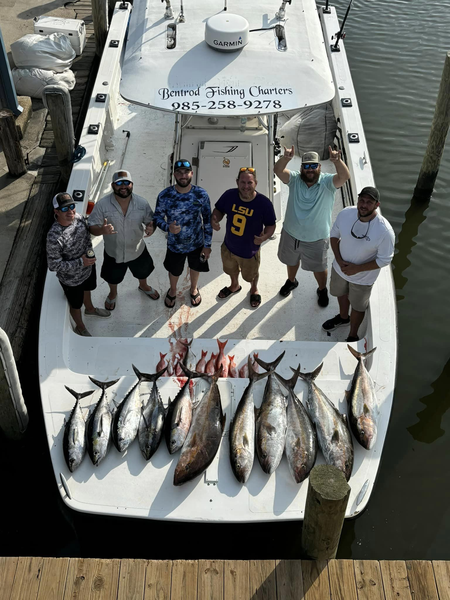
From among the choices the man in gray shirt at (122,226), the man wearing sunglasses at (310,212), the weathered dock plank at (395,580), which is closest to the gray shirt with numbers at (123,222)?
the man in gray shirt at (122,226)

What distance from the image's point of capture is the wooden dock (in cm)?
337

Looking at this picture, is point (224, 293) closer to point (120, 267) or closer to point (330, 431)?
point (120, 267)

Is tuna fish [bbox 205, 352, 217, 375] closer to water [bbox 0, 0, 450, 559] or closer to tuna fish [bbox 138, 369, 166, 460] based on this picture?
tuna fish [bbox 138, 369, 166, 460]

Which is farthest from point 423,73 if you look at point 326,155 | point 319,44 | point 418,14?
point 319,44

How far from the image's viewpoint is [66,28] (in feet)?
31.9

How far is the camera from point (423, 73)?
10.6 meters

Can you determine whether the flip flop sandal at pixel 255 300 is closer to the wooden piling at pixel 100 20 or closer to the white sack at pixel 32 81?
the white sack at pixel 32 81

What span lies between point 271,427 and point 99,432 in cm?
122

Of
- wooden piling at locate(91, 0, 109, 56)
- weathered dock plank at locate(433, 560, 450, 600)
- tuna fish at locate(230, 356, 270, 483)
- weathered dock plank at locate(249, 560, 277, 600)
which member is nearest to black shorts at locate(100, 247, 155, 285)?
tuna fish at locate(230, 356, 270, 483)

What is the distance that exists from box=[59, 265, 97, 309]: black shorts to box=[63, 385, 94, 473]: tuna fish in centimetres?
101

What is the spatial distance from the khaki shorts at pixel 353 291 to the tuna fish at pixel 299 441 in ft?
3.47

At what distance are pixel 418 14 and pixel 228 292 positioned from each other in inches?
403

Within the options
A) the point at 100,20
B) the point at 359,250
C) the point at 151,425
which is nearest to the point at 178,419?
the point at 151,425

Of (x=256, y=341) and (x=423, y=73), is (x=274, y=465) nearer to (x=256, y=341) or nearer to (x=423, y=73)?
(x=256, y=341)
